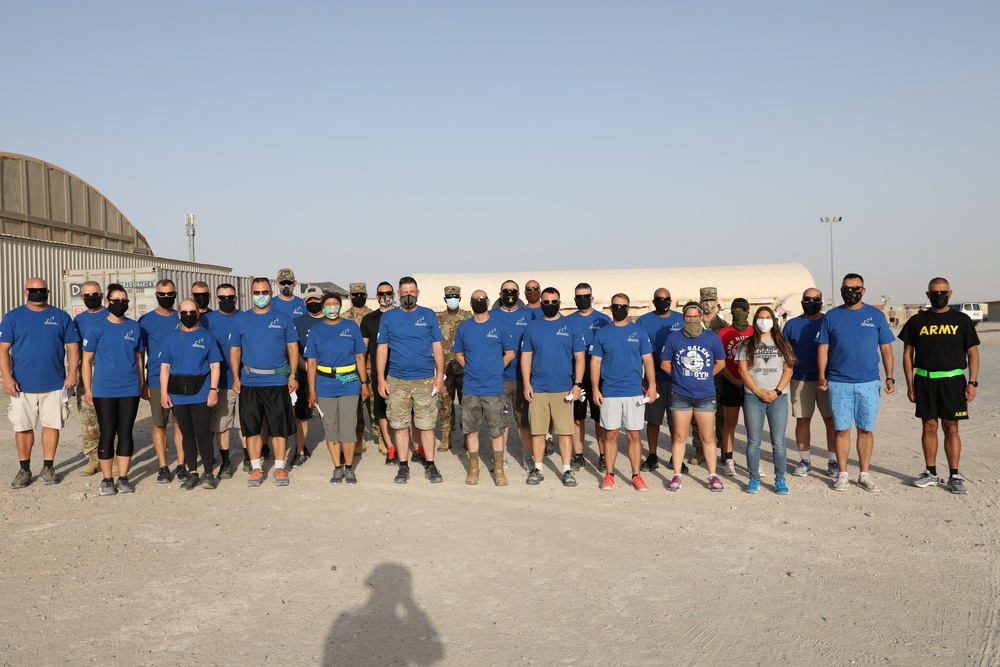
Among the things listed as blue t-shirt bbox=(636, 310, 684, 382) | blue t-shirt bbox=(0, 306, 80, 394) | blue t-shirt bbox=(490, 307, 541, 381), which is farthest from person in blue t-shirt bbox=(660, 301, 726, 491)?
blue t-shirt bbox=(0, 306, 80, 394)

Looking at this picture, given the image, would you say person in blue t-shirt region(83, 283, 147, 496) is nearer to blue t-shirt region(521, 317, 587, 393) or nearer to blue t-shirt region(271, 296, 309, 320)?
blue t-shirt region(271, 296, 309, 320)

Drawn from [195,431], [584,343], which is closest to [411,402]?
[584,343]

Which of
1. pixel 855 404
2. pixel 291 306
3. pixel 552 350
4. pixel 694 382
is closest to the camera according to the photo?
pixel 694 382

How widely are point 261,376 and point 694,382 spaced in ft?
A: 14.9

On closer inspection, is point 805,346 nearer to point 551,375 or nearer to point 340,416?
point 551,375

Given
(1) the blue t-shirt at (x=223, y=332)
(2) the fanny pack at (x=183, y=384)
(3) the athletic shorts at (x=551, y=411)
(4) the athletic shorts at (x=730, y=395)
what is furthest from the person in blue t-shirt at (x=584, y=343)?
(2) the fanny pack at (x=183, y=384)

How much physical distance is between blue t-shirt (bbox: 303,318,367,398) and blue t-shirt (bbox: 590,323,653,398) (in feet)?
8.63

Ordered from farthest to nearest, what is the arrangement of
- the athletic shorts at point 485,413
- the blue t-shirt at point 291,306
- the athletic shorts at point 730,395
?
the blue t-shirt at point 291,306
the athletic shorts at point 730,395
the athletic shorts at point 485,413

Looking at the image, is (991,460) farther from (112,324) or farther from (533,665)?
(112,324)

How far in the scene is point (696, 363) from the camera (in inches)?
272

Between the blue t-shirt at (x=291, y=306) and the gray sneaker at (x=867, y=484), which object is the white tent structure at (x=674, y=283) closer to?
the blue t-shirt at (x=291, y=306)

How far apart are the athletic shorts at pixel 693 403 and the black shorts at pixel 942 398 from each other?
214cm

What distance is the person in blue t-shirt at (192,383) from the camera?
282 inches

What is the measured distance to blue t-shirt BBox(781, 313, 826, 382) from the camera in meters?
7.46
